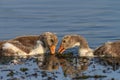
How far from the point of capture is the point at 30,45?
19.7 m

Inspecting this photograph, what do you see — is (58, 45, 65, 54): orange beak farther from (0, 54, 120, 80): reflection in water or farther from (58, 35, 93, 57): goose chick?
(0, 54, 120, 80): reflection in water

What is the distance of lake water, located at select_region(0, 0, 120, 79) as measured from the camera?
22.9 metres

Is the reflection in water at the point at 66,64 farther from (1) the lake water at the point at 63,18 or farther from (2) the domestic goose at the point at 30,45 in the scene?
(1) the lake water at the point at 63,18

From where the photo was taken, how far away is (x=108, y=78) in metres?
15.8

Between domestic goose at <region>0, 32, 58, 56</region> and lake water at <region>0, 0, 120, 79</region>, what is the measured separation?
211 cm

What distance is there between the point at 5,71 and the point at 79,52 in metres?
3.35

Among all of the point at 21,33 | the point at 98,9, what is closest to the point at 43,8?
the point at 98,9

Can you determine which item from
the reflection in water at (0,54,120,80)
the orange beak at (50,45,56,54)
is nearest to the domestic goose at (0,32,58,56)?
the orange beak at (50,45,56,54)

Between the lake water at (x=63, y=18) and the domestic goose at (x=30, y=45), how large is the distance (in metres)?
2.11

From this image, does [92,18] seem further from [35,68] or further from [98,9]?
[35,68]

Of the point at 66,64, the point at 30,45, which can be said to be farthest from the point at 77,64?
the point at 30,45

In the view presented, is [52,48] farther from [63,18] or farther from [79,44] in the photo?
[63,18]

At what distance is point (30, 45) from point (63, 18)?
19.1 ft

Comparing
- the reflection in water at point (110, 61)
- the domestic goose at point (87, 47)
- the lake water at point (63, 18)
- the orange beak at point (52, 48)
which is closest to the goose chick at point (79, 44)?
the domestic goose at point (87, 47)
